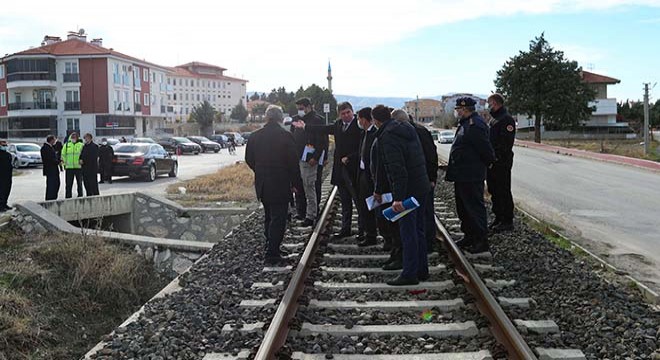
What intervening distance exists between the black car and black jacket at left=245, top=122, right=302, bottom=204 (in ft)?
52.3

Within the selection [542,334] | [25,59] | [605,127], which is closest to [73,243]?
[542,334]

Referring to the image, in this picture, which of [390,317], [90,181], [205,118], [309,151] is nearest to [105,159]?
[90,181]

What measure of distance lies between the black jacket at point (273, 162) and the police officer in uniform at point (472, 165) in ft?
6.60

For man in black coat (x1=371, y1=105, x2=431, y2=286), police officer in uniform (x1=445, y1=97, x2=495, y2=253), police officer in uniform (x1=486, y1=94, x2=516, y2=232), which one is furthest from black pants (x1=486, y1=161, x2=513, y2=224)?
man in black coat (x1=371, y1=105, x2=431, y2=286)

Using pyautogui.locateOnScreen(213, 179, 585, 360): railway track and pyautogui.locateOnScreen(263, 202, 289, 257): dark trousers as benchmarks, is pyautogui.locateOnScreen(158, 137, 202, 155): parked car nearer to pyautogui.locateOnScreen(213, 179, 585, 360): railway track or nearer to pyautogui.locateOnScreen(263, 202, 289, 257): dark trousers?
pyautogui.locateOnScreen(263, 202, 289, 257): dark trousers

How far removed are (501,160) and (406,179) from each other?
323cm

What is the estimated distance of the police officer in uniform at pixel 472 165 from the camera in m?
7.52

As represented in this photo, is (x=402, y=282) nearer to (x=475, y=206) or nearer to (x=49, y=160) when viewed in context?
(x=475, y=206)

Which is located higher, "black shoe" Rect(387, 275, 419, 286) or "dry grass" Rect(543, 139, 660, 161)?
"dry grass" Rect(543, 139, 660, 161)

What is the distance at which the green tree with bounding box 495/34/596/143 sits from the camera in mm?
60375

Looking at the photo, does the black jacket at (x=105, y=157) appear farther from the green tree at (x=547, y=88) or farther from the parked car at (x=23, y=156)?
the green tree at (x=547, y=88)

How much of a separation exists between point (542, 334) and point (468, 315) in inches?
24.8

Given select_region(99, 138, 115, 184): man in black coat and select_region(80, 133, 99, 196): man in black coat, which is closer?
select_region(80, 133, 99, 196): man in black coat

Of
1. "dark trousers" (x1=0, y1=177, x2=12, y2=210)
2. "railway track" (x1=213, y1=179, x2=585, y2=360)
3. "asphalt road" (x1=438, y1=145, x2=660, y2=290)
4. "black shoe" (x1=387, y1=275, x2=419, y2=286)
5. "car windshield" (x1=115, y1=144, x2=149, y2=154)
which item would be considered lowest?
"asphalt road" (x1=438, y1=145, x2=660, y2=290)
